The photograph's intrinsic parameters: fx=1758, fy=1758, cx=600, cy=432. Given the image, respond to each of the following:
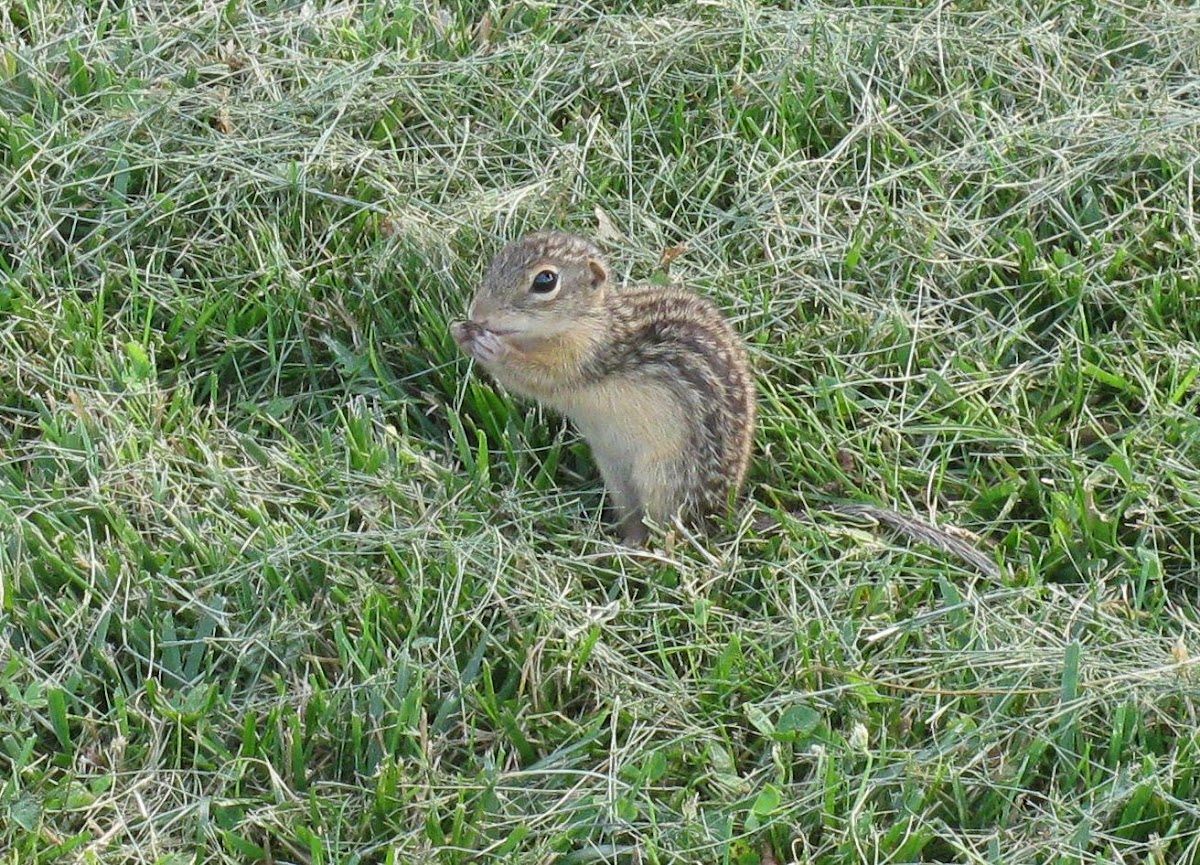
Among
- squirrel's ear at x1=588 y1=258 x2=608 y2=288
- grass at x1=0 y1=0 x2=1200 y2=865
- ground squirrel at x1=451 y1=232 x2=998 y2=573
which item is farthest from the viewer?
squirrel's ear at x1=588 y1=258 x2=608 y2=288

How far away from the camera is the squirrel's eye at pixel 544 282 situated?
5367 mm

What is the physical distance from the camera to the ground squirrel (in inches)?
208

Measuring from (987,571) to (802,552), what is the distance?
0.53 meters

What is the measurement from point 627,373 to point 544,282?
376mm

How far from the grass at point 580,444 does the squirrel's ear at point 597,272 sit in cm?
53

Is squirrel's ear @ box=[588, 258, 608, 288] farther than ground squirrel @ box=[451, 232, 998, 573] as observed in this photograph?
Yes

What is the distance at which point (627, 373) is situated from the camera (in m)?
5.38

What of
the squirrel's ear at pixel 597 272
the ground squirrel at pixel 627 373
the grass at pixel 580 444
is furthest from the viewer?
the squirrel's ear at pixel 597 272

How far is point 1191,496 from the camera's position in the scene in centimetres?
524

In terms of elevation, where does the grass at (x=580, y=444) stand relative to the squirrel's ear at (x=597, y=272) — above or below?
below

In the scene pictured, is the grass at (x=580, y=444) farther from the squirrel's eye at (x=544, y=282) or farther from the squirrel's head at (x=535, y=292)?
the squirrel's eye at (x=544, y=282)

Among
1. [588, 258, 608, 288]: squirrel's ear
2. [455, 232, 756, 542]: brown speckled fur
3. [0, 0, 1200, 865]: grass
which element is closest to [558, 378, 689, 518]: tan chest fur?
[455, 232, 756, 542]: brown speckled fur

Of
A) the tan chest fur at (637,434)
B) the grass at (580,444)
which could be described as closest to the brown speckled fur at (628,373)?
the tan chest fur at (637,434)

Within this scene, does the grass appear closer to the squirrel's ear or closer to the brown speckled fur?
the brown speckled fur
